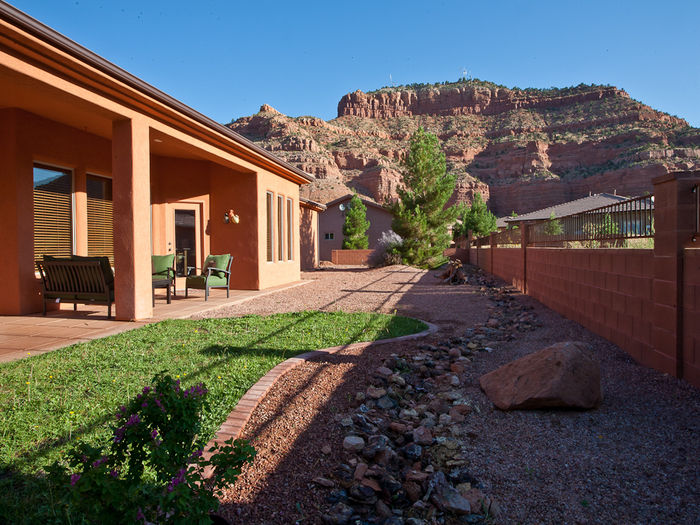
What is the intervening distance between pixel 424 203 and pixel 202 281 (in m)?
13.4

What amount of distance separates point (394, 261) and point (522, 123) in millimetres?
67695

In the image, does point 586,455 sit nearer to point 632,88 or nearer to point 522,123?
point 522,123

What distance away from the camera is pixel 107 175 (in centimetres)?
832

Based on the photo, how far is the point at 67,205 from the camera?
742 cm

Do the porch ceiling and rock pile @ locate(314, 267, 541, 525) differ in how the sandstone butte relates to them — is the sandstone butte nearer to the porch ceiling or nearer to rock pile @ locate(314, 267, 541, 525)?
the porch ceiling

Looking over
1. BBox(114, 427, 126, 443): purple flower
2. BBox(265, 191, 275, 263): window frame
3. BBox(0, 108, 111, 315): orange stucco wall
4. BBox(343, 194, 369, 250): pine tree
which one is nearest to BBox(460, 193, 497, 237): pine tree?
BBox(343, 194, 369, 250): pine tree

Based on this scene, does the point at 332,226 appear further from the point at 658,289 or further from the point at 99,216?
the point at 658,289

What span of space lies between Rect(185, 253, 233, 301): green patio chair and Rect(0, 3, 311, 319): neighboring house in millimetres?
1255

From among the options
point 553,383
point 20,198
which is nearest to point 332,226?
point 20,198

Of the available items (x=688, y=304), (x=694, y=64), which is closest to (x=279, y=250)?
(x=688, y=304)

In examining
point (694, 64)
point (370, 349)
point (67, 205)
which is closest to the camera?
point (370, 349)

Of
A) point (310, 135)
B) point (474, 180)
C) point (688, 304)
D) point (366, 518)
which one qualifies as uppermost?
point (310, 135)

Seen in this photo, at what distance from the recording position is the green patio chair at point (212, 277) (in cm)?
830

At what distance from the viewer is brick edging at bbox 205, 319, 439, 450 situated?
2637 mm
